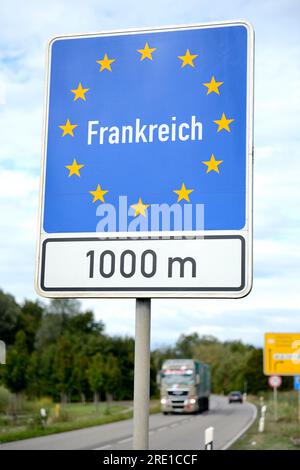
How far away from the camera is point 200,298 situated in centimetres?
302

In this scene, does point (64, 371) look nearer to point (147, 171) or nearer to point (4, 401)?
point (4, 401)

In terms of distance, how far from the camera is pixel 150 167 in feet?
10.4

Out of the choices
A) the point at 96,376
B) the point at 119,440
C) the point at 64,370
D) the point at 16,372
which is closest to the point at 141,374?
the point at 119,440

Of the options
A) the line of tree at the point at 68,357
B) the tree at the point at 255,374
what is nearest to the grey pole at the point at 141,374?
the line of tree at the point at 68,357

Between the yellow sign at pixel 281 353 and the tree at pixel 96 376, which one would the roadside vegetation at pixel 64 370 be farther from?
the yellow sign at pixel 281 353

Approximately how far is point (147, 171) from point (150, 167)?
0.08 ft

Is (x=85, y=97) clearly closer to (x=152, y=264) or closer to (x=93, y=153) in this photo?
(x=93, y=153)

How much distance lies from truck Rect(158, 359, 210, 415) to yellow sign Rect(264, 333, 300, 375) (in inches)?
451

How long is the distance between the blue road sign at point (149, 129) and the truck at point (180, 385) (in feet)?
130

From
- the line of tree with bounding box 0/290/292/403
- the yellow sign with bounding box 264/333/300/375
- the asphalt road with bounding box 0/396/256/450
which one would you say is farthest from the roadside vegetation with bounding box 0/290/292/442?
the yellow sign with bounding box 264/333/300/375

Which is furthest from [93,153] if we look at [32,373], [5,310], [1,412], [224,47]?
[5,310]

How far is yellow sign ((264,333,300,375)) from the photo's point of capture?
30.7 m

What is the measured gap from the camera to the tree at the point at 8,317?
262 ft

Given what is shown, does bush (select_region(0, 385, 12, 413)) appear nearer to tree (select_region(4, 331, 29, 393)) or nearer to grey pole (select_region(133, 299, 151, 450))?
tree (select_region(4, 331, 29, 393))
